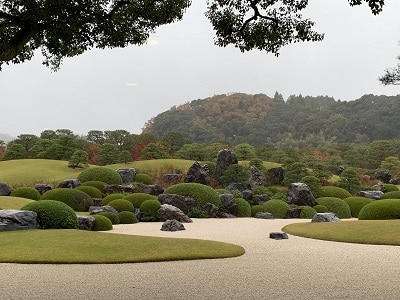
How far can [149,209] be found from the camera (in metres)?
23.9

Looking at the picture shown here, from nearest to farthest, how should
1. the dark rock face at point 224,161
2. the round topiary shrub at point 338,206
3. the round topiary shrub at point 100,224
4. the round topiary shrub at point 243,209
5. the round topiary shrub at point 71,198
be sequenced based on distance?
the round topiary shrub at point 100,224 → the round topiary shrub at point 71,198 → the round topiary shrub at point 243,209 → the round topiary shrub at point 338,206 → the dark rock face at point 224,161

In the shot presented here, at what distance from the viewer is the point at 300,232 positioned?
57.9 ft

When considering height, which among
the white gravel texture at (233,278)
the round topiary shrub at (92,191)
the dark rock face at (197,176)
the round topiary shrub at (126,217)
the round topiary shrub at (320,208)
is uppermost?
the dark rock face at (197,176)

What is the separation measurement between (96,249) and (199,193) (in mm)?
15018

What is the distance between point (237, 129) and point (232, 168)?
2105 inches

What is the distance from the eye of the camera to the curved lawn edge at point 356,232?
15.0 metres

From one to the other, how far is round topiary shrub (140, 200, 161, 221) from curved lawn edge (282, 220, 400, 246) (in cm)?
787

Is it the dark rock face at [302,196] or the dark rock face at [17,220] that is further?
the dark rock face at [302,196]

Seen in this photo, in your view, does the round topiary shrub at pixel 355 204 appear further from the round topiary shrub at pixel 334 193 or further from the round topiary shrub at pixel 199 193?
the round topiary shrub at pixel 199 193

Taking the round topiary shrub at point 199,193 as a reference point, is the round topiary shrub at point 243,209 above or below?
below

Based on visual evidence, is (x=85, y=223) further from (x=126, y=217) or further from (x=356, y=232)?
(x=356, y=232)

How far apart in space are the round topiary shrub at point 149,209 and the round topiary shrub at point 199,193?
2.93 m

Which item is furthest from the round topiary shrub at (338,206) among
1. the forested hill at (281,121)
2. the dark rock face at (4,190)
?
the forested hill at (281,121)

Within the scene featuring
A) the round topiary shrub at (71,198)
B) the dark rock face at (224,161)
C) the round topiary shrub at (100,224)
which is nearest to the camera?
the round topiary shrub at (100,224)
